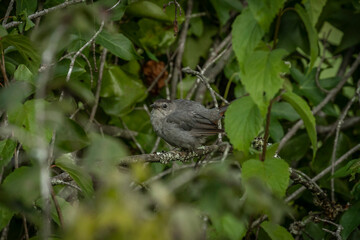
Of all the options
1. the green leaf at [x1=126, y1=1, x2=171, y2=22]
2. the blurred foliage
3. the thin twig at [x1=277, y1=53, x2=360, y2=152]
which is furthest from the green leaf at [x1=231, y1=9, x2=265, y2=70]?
the thin twig at [x1=277, y1=53, x2=360, y2=152]

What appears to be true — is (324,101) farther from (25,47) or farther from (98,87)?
(25,47)

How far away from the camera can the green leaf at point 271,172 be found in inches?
85.8

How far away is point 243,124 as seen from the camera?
225cm

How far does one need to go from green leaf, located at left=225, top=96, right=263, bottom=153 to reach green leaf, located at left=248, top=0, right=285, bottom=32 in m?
0.38

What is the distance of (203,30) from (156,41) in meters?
→ 0.63

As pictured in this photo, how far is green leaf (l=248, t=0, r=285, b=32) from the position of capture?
6.88ft

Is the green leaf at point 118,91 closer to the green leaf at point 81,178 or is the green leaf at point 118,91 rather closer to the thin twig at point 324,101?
the thin twig at point 324,101

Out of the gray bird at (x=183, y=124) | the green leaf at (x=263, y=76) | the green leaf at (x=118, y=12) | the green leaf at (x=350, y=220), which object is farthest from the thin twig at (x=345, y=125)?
the green leaf at (x=263, y=76)

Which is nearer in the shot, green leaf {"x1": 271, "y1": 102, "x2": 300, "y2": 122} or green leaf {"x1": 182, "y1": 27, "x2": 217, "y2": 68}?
green leaf {"x1": 271, "y1": 102, "x2": 300, "y2": 122}

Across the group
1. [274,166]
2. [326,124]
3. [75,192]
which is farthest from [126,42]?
[326,124]

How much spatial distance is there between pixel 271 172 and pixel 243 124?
9.7 inches

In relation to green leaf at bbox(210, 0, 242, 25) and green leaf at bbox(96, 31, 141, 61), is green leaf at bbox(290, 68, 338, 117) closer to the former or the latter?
green leaf at bbox(210, 0, 242, 25)

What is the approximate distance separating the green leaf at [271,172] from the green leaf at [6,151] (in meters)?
1.13

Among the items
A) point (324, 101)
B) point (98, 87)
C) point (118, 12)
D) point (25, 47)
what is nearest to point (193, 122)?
point (98, 87)
